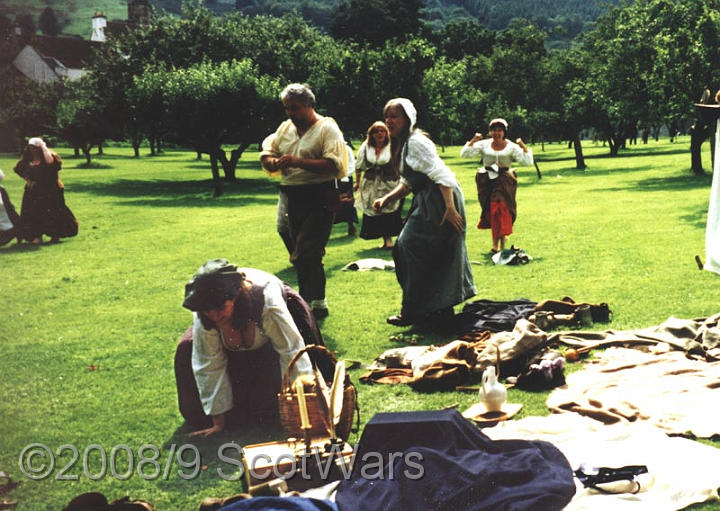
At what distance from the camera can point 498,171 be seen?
13.2 m

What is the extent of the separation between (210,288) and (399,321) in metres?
4.00

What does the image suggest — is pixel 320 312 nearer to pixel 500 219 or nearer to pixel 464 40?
pixel 500 219

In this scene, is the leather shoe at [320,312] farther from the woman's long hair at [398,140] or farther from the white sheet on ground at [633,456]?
the white sheet on ground at [633,456]

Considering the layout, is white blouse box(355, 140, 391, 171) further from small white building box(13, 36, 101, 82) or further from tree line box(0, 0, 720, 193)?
small white building box(13, 36, 101, 82)

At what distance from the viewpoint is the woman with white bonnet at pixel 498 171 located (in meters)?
12.9

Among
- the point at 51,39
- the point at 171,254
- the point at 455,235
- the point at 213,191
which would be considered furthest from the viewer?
the point at 51,39

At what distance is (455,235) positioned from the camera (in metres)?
8.54

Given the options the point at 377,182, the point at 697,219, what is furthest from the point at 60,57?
the point at 697,219

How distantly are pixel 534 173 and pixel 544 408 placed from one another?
31308mm

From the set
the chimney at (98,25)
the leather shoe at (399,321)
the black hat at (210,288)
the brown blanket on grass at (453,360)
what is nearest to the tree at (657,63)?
the leather shoe at (399,321)

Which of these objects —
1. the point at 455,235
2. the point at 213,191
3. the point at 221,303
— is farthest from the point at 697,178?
the point at 221,303

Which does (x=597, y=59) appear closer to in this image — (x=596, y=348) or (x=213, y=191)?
(x=213, y=191)

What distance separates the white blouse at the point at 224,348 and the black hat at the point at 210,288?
34 centimetres

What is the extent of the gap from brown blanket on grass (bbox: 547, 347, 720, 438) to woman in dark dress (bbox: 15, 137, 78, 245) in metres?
13.3
